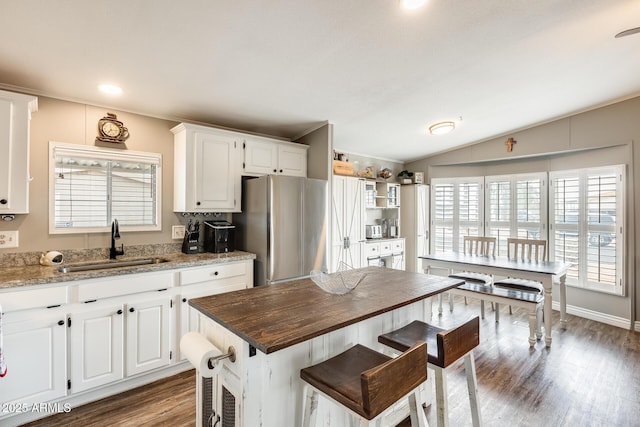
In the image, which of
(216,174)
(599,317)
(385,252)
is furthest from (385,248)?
(216,174)

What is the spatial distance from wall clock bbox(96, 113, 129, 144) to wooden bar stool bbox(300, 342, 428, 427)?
2.61m

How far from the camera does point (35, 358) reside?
2.00m

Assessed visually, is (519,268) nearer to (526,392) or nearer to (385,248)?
(526,392)

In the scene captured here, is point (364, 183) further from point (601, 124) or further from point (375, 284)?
point (601, 124)

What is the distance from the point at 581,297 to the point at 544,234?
94 centimetres

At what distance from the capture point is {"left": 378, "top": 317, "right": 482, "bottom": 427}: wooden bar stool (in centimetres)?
142

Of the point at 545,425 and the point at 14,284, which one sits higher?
the point at 14,284

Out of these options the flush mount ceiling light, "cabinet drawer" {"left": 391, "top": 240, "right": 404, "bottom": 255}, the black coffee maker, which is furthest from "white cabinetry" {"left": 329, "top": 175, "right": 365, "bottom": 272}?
the black coffee maker

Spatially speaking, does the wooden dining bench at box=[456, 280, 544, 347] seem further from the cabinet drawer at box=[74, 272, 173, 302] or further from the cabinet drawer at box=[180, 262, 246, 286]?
the cabinet drawer at box=[74, 272, 173, 302]

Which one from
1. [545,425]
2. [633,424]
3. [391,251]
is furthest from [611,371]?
[391,251]

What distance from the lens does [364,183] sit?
14.9 ft

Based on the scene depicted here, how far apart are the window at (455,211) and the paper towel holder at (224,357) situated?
498 centimetres

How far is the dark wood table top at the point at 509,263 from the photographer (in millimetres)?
3201

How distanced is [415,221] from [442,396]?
13.5 feet
